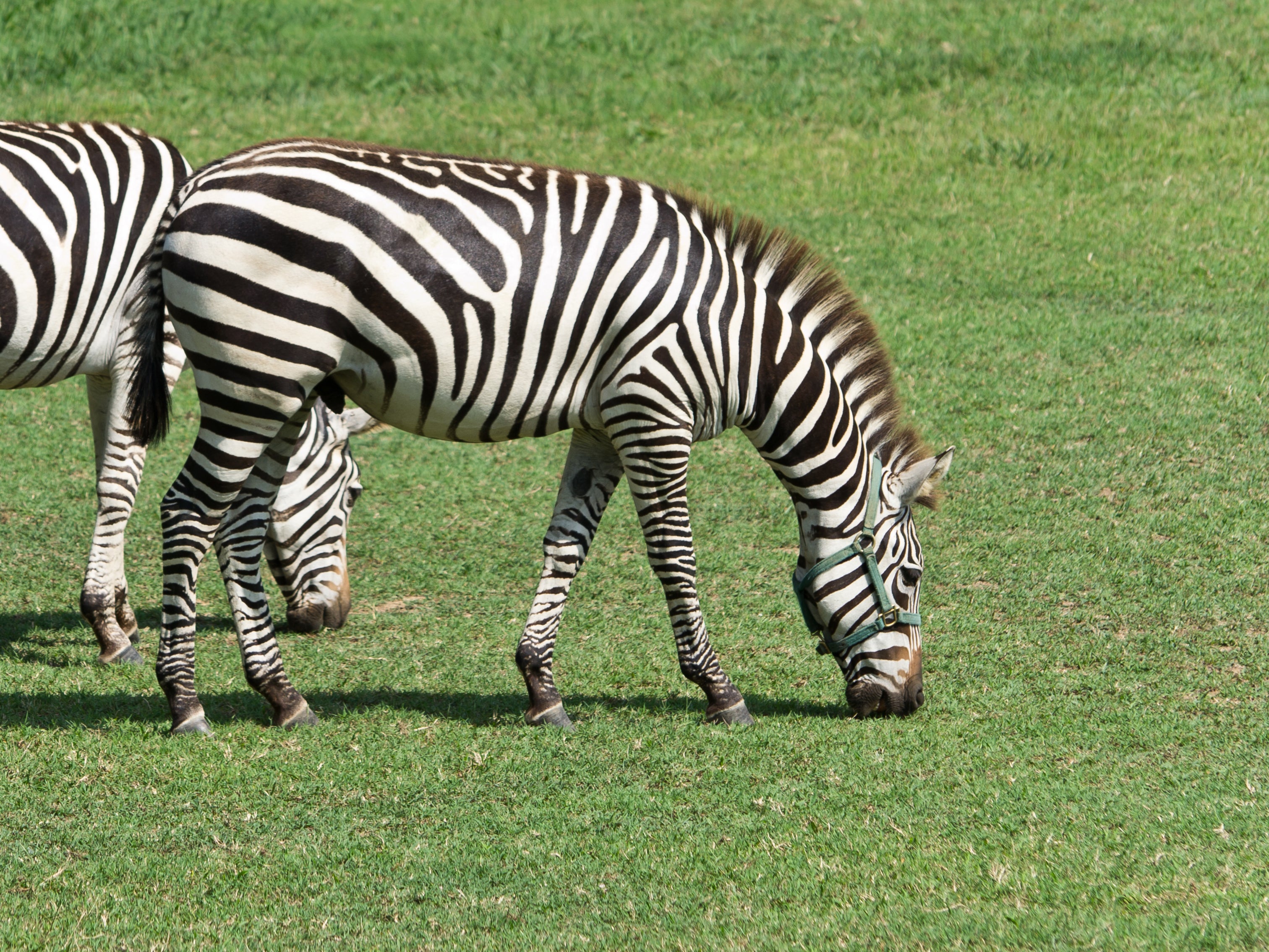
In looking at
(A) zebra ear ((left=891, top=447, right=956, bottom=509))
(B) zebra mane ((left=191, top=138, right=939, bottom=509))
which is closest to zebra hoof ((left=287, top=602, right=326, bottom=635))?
(B) zebra mane ((left=191, top=138, right=939, bottom=509))

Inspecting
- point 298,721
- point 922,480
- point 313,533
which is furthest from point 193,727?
point 922,480

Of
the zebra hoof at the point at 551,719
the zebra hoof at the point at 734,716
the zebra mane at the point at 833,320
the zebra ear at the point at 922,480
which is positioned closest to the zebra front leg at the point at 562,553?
the zebra hoof at the point at 551,719

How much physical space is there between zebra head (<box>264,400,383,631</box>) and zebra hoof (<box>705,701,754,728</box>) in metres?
2.60

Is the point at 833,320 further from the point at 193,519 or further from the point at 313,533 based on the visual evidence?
the point at 313,533

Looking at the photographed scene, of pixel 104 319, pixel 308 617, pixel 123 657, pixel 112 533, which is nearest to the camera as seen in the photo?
pixel 104 319

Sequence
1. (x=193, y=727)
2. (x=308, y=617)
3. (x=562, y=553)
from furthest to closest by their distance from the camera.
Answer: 1. (x=308, y=617)
2. (x=562, y=553)
3. (x=193, y=727)

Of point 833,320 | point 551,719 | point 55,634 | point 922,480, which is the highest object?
point 833,320

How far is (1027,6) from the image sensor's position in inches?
798

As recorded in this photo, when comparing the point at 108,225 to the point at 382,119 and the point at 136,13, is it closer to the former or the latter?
the point at 382,119

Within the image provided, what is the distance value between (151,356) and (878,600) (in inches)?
138

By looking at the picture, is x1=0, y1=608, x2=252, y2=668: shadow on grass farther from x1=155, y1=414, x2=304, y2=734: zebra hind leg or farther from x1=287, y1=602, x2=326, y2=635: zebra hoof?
x1=155, y1=414, x2=304, y2=734: zebra hind leg

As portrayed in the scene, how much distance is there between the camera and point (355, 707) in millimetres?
7020

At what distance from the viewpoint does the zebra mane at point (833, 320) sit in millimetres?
6746

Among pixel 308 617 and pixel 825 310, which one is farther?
pixel 308 617
